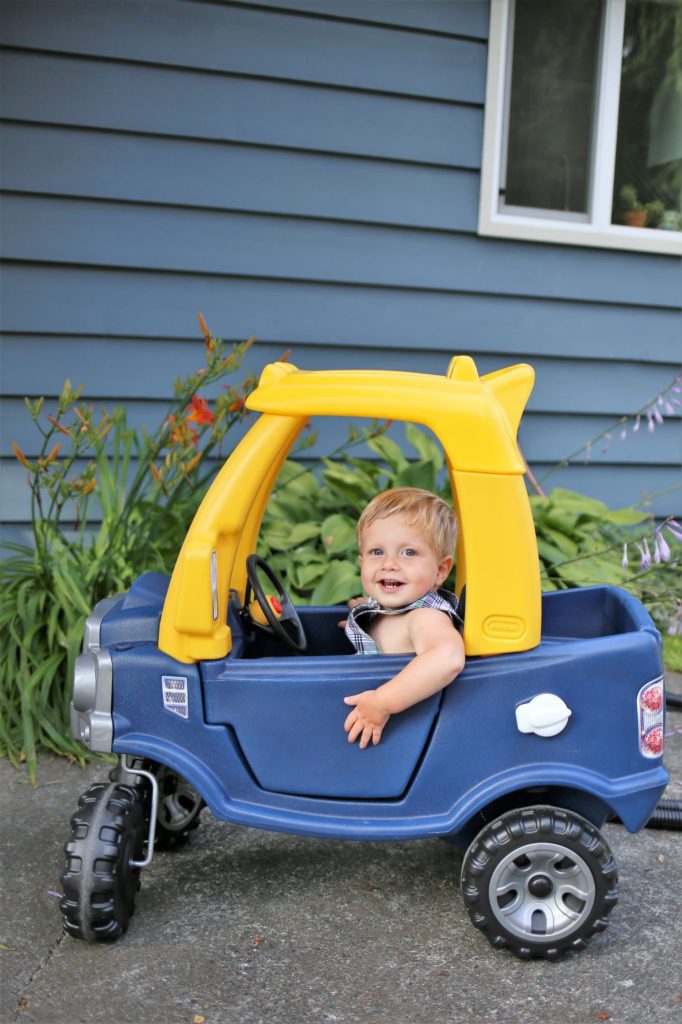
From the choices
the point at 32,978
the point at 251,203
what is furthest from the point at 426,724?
the point at 251,203

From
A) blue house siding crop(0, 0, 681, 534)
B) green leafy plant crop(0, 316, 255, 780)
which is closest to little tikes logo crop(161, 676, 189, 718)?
green leafy plant crop(0, 316, 255, 780)

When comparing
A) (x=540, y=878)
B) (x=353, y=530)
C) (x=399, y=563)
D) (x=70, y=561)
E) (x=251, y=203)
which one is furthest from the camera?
(x=251, y=203)

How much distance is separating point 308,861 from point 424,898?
0.31 metres

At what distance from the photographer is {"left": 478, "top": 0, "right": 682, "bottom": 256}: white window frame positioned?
13.2ft

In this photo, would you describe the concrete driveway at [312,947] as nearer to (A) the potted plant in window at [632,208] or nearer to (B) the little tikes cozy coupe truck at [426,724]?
(B) the little tikes cozy coupe truck at [426,724]

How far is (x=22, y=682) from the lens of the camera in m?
2.94

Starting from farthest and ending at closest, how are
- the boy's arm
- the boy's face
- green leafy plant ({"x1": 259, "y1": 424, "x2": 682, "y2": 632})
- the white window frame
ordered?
1. the white window frame
2. green leafy plant ({"x1": 259, "y1": 424, "x2": 682, "y2": 632})
3. the boy's face
4. the boy's arm

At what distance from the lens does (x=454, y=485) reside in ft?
6.61

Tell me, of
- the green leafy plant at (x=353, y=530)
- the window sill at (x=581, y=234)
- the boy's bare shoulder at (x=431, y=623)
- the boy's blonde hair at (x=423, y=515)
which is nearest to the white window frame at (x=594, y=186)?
the window sill at (x=581, y=234)

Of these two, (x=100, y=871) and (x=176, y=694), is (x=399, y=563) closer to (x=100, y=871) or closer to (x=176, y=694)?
(x=176, y=694)

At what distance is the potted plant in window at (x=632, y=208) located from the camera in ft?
14.5

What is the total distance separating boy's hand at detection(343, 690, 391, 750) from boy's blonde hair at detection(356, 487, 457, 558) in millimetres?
368

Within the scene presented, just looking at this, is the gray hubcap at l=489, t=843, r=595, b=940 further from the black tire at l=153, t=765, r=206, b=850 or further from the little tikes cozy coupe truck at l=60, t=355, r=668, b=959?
the black tire at l=153, t=765, r=206, b=850

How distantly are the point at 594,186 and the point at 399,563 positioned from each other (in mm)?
2808
